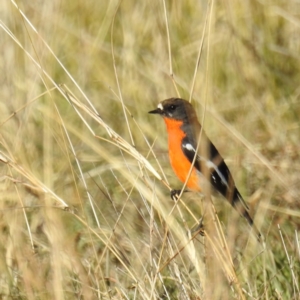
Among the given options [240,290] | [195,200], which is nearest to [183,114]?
→ [195,200]

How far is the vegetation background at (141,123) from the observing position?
14.7 feet

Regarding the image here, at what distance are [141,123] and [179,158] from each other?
→ 1.19 m

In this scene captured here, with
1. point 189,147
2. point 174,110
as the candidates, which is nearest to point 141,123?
point 174,110

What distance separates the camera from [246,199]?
535 centimetres

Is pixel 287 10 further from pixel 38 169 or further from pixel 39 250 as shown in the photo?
pixel 39 250

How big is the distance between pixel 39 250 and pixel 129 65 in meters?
2.19

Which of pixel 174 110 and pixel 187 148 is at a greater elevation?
pixel 174 110

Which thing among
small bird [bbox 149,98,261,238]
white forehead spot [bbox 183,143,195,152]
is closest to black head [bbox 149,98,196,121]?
small bird [bbox 149,98,261,238]

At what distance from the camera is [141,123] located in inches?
248

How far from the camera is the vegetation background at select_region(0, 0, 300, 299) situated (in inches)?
176

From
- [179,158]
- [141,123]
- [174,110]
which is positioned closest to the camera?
[179,158]

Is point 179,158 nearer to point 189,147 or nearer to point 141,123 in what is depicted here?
point 189,147

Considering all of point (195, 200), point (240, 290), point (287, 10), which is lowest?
point (195, 200)

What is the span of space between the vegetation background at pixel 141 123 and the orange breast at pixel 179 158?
0.13m
